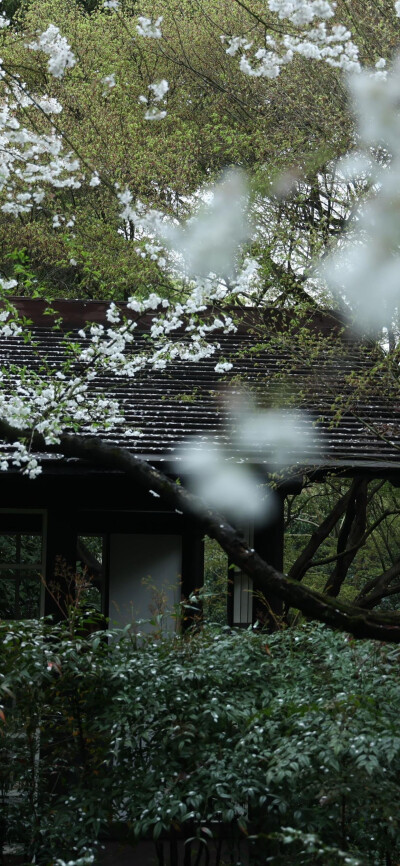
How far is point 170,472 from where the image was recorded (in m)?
7.19

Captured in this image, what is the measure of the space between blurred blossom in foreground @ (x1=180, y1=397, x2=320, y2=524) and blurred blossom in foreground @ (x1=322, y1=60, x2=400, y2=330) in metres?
1.09

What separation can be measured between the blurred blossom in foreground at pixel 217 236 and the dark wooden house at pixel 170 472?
785 millimetres

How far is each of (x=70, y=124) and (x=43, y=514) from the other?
352 inches

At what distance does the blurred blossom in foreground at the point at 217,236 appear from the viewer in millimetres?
8250

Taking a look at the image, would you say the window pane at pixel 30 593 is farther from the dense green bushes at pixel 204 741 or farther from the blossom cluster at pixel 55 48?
the blossom cluster at pixel 55 48

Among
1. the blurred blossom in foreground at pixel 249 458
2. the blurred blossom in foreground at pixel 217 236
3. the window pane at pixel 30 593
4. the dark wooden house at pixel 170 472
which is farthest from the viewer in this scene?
the window pane at pixel 30 593

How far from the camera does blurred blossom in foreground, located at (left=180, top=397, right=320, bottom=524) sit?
7148 mm

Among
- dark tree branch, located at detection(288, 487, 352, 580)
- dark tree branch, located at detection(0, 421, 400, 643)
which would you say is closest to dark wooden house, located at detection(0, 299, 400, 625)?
dark tree branch, located at detection(0, 421, 400, 643)

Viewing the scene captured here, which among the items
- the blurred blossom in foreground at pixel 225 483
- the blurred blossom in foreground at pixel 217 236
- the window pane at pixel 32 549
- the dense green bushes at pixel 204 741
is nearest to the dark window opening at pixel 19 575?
the window pane at pixel 32 549

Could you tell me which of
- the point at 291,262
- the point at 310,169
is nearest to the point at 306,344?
the point at 291,262

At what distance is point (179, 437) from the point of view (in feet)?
24.8

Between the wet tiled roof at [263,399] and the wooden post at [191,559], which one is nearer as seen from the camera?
the wet tiled roof at [263,399]

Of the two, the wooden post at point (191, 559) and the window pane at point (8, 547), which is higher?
the window pane at point (8, 547)

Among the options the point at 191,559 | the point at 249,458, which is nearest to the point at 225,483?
the point at 249,458
